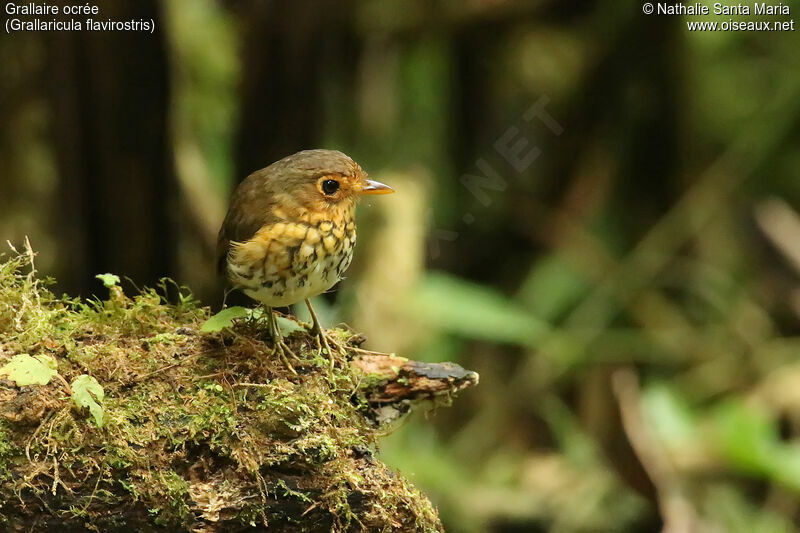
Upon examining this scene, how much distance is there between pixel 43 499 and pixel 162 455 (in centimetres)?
24

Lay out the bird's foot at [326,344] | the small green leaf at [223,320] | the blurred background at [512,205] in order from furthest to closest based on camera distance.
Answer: the blurred background at [512,205]
the bird's foot at [326,344]
the small green leaf at [223,320]

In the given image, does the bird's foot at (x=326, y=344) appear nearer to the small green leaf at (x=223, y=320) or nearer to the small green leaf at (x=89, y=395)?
the small green leaf at (x=223, y=320)

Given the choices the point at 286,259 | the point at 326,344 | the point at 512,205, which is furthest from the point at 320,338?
the point at 512,205

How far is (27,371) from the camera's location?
1861 mm

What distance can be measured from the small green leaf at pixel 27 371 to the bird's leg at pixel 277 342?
0.50 m

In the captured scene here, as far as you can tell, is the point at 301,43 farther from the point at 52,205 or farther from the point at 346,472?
the point at 346,472

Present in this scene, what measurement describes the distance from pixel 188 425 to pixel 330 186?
0.63 metres

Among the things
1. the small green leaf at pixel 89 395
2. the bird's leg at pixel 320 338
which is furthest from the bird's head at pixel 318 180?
the small green leaf at pixel 89 395

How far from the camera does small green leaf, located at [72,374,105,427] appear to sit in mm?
1866

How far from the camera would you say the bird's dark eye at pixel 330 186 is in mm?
2125

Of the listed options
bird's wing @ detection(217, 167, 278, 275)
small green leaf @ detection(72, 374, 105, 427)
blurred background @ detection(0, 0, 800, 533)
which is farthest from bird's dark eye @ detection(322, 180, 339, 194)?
blurred background @ detection(0, 0, 800, 533)

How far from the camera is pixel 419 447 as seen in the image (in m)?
4.70

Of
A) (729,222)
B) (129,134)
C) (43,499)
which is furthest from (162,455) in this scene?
(729,222)

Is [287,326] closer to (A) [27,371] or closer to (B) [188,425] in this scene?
(B) [188,425]
